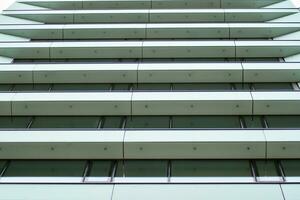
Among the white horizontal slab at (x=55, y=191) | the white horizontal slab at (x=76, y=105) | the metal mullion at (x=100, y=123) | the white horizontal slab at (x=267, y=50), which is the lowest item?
the white horizontal slab at (x=55, y=191)

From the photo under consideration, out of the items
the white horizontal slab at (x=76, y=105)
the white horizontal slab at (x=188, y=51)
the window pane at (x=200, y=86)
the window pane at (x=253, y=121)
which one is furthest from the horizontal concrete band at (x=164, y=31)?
the window pane at (x=253, y=121)

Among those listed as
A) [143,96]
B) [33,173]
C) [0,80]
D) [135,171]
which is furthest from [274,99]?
[0,80]

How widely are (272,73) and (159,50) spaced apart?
4.84m

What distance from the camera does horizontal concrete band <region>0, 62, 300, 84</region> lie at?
19.6 m

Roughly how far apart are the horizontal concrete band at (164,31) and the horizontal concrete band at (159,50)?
1.36 metres

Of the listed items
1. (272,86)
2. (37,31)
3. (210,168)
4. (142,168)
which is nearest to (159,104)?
(142,168)

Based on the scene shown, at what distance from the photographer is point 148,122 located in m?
17.6

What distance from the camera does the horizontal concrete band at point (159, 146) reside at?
1543 centimetres

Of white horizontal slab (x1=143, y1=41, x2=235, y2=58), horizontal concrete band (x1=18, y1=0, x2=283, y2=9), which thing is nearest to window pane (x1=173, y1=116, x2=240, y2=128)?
white horizontal slab (x1=143, y1=41, x2=235, y2=58)

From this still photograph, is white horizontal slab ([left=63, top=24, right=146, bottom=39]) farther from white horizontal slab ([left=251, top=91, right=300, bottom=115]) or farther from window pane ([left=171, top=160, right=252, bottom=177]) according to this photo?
window pane ([left=171, top=160, right=252, bottom=177])

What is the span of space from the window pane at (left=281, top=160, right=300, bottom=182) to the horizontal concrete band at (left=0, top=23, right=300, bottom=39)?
9.21 meters

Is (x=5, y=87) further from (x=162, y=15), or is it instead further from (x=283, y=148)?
(x=283, y=148)

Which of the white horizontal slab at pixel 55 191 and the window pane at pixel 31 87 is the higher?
the window pane at pixel 31 87

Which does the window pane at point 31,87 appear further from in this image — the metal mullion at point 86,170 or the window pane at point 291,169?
the window pane at point 291,169
